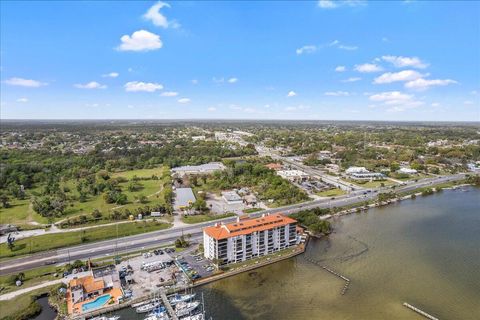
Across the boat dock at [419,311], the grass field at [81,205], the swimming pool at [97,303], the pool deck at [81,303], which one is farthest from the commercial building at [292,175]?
the swimming pool at [97,303]

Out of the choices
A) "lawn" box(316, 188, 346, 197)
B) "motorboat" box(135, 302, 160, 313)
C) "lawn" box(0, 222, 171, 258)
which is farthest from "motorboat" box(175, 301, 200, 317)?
"lawn" box(316, 188, 346, 197)

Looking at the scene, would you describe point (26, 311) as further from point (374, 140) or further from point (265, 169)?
point (374, 140)

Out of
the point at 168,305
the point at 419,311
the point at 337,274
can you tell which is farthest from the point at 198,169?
the point at 419,311

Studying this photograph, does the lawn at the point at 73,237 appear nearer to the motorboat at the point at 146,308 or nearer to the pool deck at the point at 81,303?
the pool deck at the point at 81,303

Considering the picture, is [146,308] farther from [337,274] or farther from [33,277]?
[337,274]

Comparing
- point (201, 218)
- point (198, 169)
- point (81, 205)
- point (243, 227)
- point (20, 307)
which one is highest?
point (243, 227)

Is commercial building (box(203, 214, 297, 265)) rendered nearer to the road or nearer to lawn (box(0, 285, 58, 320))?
the road

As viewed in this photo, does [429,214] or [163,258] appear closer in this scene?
[163,258]

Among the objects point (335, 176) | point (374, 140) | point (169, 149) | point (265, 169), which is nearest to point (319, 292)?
point (265, 169)
